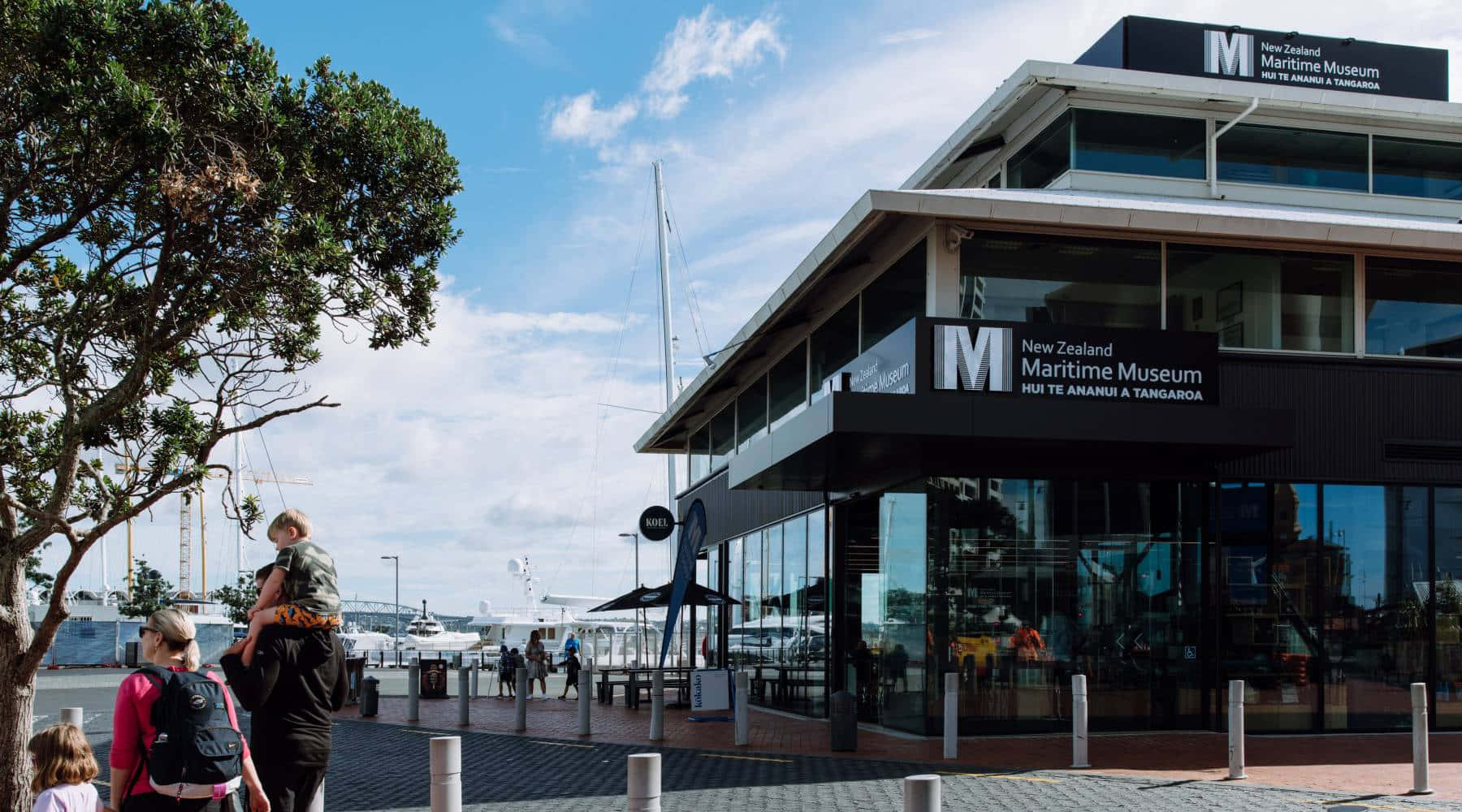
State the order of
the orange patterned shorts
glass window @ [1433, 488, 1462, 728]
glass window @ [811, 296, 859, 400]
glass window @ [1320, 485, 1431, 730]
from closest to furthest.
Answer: the orange patterned shorts → glass window @ [1320, 485, 1431, 730] → glass window @ [1433, 488, 1462, 728] → glass window @ [811, 296, 859, 400]

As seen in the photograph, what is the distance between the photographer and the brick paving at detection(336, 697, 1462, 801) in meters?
12.9

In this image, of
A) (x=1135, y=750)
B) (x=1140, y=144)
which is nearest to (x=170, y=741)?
(x=1135, y=750)

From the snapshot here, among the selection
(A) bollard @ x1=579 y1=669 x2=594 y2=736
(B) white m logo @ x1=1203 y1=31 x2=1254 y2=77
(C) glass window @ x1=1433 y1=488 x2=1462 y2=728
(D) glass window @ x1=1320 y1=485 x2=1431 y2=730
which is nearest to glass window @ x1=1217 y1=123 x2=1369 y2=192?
(B) white m logo @ x1=1203 y1=31 x2=1254 y2=77

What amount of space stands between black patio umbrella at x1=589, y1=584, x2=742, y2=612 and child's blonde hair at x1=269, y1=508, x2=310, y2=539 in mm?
16697

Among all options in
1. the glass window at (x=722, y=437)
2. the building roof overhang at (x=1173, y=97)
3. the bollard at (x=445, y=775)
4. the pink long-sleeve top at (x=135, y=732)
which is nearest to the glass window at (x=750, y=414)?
the glass window at (x=722, y=437)

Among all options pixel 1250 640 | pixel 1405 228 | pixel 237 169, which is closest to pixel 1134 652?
pixel 1250 640

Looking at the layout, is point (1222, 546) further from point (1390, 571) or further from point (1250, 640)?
point (1390, 571)

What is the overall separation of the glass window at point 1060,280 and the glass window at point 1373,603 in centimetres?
367

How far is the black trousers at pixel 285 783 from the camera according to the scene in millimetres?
6551

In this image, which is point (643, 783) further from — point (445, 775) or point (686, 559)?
point (686, 559)

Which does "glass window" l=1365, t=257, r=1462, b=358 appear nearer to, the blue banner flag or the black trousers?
the blue banner flag

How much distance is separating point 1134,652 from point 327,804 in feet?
32.7

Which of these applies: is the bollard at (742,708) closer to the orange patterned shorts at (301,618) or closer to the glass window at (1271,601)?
the glass window at (1271,601)

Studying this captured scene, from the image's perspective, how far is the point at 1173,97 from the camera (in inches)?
741
